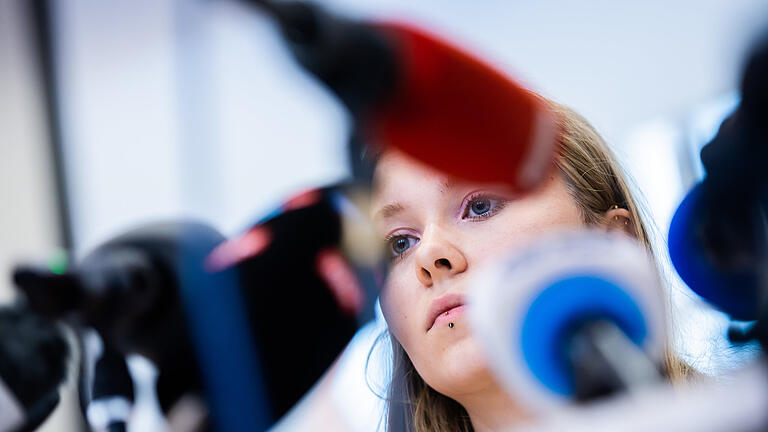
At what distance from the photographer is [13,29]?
1279 millimetres

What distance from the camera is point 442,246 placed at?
0.46 metres

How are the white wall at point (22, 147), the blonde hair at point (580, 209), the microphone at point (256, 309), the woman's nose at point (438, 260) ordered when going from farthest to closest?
the white wall at point (22, 147) → the blonde hair at point (580, 209) → the woman's nose at point (438, 260) → the microphone at point (256, 309)

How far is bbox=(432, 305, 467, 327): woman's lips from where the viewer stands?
18.2 inches

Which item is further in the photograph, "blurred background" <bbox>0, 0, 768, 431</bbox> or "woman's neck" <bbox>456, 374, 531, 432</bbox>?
"blurred background" <bbox>0, 0, 768, 431</bbox>

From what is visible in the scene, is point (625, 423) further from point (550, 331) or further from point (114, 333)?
point (114, 333)

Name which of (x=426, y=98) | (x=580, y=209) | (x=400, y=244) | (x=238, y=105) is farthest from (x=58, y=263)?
(x=238, y=105)

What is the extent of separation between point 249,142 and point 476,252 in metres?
0.56

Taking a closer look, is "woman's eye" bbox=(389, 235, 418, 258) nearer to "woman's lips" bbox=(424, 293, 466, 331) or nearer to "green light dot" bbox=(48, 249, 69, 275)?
"woman's lips" bbox=(424, 293, 466, 331)

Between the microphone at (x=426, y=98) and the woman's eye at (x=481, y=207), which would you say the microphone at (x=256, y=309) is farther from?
the woman's eye at (x=481, y=207)

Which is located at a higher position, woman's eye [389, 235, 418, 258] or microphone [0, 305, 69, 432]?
microphone [0, 305, 69, 432]

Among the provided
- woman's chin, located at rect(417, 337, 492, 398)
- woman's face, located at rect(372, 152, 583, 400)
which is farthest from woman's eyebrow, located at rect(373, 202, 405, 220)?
woman's chin, located at rect(417, 337, 492, 398)

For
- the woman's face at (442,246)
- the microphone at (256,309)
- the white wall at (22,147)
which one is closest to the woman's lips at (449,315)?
the woman's face at (442,246)

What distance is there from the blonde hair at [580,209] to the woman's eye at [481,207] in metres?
0.10

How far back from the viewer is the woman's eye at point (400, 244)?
53cm
